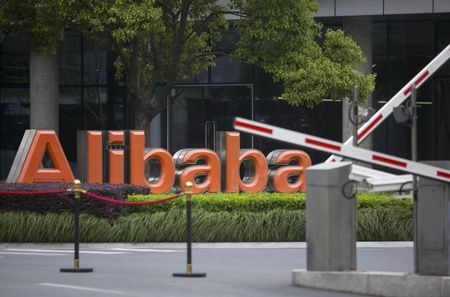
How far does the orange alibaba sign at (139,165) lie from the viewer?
2522 centimetres

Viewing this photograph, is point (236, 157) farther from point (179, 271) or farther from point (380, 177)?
point (380, 177)

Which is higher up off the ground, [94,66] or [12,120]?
[94,66]

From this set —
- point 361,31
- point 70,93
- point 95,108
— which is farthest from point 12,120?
point 361,31

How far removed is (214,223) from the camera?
23047mm

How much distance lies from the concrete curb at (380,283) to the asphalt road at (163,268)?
182 mm

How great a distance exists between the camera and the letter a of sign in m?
25.0

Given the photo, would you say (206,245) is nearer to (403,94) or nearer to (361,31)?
(403,94)

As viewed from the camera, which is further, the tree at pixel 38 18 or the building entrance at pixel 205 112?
the building entrance at pixel 205 112

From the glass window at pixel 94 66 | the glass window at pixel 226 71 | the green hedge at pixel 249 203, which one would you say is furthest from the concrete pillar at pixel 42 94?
the green hedge at pixel 249 203

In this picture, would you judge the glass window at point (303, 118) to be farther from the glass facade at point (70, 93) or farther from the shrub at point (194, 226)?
the shrub at point (194, 226)

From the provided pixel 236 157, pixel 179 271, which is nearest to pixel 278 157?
pixel 236 157

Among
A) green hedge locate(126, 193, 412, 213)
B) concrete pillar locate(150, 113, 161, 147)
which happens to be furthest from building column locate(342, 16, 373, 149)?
green hedge locate(126, 193, 412, 213)

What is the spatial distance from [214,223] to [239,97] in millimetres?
18193

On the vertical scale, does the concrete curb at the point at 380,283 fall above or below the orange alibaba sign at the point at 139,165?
below
